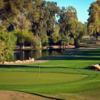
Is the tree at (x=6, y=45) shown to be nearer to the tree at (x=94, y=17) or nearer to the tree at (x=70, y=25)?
the tree at (x=94, y=17)

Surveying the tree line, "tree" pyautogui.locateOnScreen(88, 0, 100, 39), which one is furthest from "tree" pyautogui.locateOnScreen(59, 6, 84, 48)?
"tree" pyautogui.locateOnScreen(88, 0, 100, 39)

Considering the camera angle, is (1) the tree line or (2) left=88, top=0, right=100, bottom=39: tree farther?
(1) the tree line

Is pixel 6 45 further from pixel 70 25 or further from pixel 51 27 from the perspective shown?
pixel 70 25

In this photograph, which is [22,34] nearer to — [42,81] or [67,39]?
[67,39]


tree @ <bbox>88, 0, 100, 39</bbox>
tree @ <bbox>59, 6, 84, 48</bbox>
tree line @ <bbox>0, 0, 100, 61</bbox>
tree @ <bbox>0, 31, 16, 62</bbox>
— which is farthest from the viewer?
tree @ <bbox>59, 6, 84, 48</bbox>

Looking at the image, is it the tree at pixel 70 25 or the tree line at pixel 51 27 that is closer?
the tree line at pixel 51 27

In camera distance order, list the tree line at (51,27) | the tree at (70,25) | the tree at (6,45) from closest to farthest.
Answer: the tree at (6,45), the tree line at (51,27), the tree at (70,25)

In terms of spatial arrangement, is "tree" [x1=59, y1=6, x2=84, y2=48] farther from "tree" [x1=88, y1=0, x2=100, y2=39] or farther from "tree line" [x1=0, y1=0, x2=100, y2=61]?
"tree" [x1=88, y1=0, x2=100, y2=39]

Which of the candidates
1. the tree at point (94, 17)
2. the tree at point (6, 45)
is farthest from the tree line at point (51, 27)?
the tree at point (6, 45)

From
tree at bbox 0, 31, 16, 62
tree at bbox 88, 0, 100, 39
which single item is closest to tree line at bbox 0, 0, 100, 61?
tree at bbox 88, 0, 100, 39

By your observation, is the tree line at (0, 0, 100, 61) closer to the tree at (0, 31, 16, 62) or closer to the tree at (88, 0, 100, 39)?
the tree at (88, 0, 100, 39)

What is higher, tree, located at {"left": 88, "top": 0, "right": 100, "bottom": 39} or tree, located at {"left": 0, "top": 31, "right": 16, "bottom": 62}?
tree, located at {"left": 88, "top": 0, "right": 100, "bottom": 39}

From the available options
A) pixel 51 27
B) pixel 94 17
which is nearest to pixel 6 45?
pixel 94 17

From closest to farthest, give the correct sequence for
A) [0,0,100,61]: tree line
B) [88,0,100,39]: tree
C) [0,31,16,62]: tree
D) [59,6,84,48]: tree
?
[0,31,16,62]: tree < [88,0,100,39]: tree < [0,0,100,61]: tree line < [59,6,84,48]: tree
